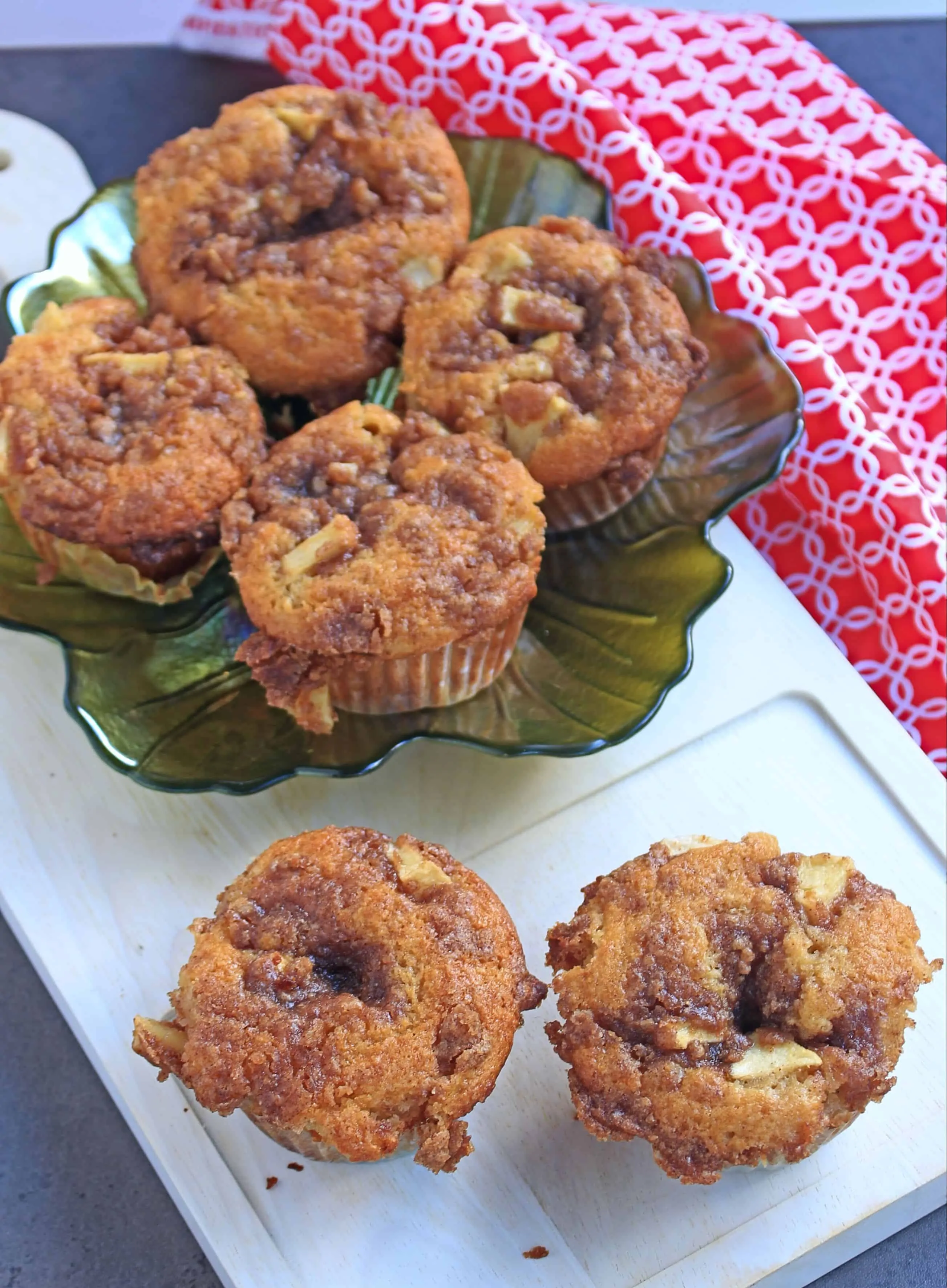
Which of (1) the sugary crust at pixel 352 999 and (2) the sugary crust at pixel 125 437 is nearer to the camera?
(1) the sugary crust at pixel 352 999

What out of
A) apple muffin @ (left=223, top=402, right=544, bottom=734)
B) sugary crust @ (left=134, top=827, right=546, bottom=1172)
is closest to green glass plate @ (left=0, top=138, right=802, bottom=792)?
apple muffin @ (left=223, top=402, right=544, bottom=734)

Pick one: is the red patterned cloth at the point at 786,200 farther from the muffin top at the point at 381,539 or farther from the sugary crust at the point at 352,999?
the sugary crust at the point at 352,999

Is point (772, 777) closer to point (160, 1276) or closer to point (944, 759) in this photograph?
point (944, 759)

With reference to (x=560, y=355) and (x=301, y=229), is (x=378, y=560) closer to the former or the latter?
(x=560, y=355)

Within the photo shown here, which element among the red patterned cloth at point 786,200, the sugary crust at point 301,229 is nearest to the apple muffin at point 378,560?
the sugary crust at point 301,229

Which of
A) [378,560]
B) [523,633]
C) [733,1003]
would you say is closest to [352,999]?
[733,1003]

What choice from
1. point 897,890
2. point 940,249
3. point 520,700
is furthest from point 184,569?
point 940,249

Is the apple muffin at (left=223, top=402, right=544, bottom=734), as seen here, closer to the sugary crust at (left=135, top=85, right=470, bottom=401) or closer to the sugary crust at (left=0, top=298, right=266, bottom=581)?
the sugary crust at (left=0, top=298, right=266, bottom=581)
